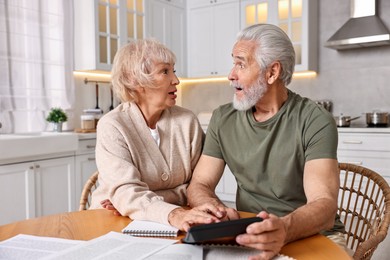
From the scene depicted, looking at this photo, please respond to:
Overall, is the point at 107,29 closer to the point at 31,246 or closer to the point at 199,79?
the point at 199,79

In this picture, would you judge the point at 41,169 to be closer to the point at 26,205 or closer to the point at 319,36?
the point at 26,205

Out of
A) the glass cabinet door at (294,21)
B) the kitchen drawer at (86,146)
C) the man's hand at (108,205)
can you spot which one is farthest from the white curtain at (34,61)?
the man's hand at (108,205)

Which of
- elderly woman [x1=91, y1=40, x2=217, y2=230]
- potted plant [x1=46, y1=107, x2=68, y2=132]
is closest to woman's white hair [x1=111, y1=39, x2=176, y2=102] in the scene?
elderly woman [x1=91, y1=40, x2=217, y2=230]

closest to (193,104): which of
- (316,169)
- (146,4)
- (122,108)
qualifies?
(146,4)

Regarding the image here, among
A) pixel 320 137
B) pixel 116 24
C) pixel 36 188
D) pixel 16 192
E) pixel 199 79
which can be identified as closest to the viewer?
pixel 320 137

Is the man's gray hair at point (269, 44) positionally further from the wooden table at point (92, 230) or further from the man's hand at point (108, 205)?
the man's hand at point (108, 205)

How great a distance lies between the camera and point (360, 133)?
3.60 meters

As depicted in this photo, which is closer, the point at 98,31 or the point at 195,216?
the point at 195,216

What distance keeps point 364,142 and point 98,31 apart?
8.28 ft

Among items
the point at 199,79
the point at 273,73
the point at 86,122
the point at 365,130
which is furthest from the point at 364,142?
the point at 86,122

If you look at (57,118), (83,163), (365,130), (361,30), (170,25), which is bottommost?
(83,163)

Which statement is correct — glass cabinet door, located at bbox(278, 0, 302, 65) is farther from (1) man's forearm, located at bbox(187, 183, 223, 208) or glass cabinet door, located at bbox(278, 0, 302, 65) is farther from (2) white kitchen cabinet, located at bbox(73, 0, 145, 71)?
(1) man's forearm, located at bbox(187, 183, 223, 208)

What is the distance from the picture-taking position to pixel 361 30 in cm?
386

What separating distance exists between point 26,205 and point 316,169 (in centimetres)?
226
